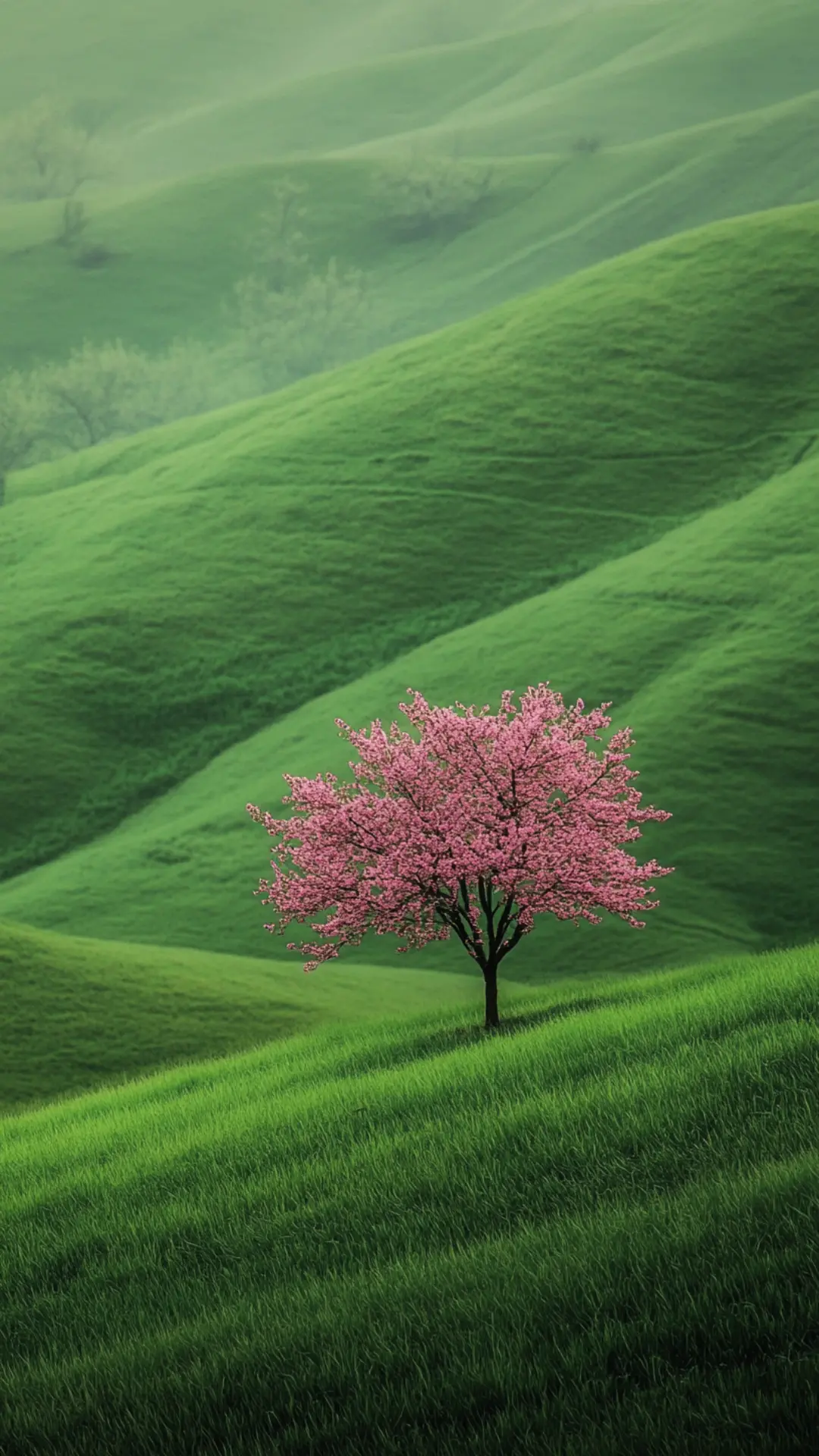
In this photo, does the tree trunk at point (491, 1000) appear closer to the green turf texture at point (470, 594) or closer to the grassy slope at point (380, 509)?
the green turf texture at point (470, 594)

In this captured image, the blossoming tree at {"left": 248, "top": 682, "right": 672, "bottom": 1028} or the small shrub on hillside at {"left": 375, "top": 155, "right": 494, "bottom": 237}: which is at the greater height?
the small shrub on hillside at {"left": 375, "top": 155, "right": 494, "bottom": 237}

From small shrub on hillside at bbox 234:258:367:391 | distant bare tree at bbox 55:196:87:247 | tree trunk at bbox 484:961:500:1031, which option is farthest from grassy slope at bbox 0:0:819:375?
tree trunk at bbox 484:961:500:1031

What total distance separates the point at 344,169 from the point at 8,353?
180 ft

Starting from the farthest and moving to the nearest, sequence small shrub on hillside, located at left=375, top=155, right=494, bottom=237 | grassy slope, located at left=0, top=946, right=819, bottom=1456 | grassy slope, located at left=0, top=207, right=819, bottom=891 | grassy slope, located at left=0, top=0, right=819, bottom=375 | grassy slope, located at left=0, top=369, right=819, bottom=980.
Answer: small shrub on hillside, located at left=375, top=155, right=494, bottom=237
grassy slope, located at left=0, top=0, right=819, bottom=375
grassy slope, located at left=0, top=207, right=819, bottom=891
grassy slope, located at left=0, top=369, right=819, bottom=980
grassy slope, located at left=0, top=946, right=819, bottom=1456

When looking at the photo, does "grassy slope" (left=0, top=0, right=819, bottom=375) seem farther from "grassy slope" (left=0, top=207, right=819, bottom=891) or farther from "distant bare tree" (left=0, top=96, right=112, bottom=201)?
"grassy slope" (left=0, top=207, right=819, bottom=891)

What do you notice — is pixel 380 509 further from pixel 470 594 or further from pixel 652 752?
pixel 652 752

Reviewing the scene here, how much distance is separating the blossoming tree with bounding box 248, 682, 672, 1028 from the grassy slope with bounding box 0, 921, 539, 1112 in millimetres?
2936

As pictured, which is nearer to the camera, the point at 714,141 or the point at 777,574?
the point at 777,574

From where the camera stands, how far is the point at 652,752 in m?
47.7

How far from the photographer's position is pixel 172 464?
81.6 metres

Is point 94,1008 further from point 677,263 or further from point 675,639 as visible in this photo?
point 677,263

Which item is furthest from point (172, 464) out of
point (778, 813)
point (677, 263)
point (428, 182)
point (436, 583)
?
point (428, 182)

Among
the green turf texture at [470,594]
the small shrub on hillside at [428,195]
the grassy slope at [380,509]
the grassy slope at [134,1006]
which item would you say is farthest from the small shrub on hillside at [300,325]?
the grassy slope at [134,1006]

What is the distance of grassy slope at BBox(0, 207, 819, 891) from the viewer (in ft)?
193
